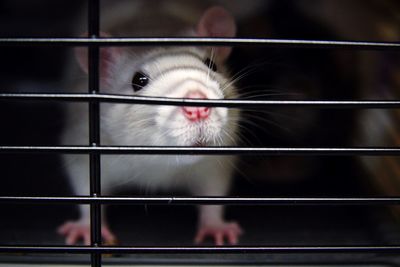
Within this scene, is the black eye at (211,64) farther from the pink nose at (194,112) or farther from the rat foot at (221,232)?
the rat foot at (221,232)

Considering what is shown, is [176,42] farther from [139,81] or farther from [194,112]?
[139,81]

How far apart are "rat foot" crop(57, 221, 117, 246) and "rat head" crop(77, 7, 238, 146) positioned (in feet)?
0.76

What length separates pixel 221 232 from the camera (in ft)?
4.43

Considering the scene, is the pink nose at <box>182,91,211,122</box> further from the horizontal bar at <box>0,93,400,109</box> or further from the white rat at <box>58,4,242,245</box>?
the horizontal bar at <box>0,93,400,109</box>

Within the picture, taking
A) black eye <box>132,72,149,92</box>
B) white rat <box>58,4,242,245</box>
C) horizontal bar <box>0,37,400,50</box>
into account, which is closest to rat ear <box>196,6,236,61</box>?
white rat <box>58,4,242,245</box>

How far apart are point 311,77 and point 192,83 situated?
596mm

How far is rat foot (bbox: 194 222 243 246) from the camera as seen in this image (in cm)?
132

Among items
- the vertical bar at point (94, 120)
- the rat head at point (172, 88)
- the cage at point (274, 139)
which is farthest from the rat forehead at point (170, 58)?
the vertical bar at point (94, 120)

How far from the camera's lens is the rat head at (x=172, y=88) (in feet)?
3.59

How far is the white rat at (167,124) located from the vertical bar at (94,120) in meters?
0.34

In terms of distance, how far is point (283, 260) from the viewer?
105 cm

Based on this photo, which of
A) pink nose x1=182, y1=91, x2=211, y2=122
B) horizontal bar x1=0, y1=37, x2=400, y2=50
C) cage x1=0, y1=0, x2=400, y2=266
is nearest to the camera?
horizontal bar x1=0, y1=37, x2=400, y2=50

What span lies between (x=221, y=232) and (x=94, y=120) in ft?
2.27

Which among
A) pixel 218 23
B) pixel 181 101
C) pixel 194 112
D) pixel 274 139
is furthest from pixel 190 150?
pixel 274 139
